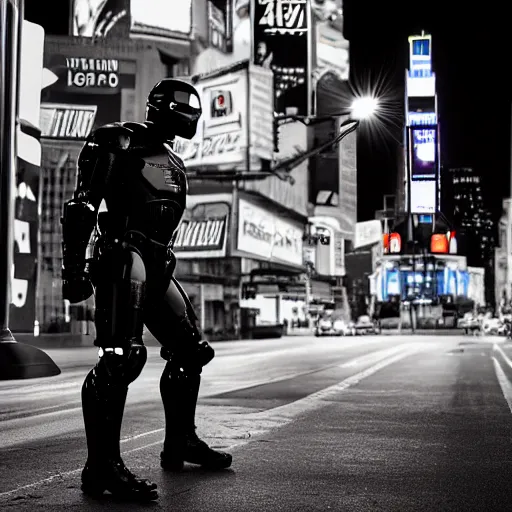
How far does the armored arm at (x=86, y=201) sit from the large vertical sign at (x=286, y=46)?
174 ft

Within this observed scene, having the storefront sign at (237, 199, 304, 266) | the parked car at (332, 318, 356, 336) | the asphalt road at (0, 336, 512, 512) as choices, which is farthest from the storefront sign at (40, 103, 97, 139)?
the asphalt road at (0, 336, 512, 512)

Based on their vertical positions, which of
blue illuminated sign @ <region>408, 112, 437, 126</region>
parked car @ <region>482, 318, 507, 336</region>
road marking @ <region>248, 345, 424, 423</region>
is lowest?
parked car @ <region>482, 318, 507, 336</region>

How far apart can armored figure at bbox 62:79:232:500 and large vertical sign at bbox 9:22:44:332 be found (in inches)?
356

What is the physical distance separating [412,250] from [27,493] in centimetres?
12538

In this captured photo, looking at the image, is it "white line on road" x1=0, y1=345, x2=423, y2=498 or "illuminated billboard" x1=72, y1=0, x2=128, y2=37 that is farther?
"illuminated billboard" x1=72, y1=0, x2=128, y2=37

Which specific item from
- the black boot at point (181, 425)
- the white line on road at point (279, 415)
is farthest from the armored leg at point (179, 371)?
the white line on road at point (279, 415)

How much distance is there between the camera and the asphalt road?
3.53m

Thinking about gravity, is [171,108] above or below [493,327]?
above

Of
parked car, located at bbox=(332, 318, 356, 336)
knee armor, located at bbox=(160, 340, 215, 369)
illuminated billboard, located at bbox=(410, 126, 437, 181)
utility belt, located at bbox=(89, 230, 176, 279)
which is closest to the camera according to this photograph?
utility belt, located at bbox=(89, 230, 176, 279)

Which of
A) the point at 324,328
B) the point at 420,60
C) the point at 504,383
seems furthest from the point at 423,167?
the point at 504,383

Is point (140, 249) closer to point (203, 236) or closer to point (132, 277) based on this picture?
point (132, 277)

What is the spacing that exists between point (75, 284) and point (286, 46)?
58.0 m

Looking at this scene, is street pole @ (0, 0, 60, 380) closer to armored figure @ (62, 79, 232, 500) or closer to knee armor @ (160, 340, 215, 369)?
armored figure @ (62, 79, 232, 500)

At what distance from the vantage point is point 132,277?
12.3 feet
